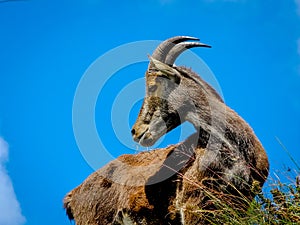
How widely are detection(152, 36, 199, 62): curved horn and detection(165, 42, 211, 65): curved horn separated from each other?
0.08m

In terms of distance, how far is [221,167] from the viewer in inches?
264

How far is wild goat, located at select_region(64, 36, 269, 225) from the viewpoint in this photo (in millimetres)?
6672

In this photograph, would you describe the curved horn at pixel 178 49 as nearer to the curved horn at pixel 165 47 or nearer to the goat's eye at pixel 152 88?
the curved horn at pixel 165 47

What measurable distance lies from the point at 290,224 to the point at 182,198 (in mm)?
3004

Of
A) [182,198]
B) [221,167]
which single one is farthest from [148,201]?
[221,167]

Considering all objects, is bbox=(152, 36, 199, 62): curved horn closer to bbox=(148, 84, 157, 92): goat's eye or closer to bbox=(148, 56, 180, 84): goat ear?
bbox=(148, 56, 180, 84): goat ear

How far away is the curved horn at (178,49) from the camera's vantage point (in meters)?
7.62

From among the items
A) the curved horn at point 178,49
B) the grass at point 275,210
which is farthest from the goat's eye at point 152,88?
the grass at point 275,210

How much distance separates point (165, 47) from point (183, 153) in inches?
64.9

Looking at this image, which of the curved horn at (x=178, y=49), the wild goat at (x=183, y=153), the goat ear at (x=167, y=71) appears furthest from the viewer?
the curved horn at (x=178, y=49)

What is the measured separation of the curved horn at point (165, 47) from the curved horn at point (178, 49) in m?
0.08

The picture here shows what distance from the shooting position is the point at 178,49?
7621 millimetres

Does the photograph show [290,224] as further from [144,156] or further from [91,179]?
[91,179]

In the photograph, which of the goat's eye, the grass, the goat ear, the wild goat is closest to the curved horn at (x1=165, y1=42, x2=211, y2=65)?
the wild goat
